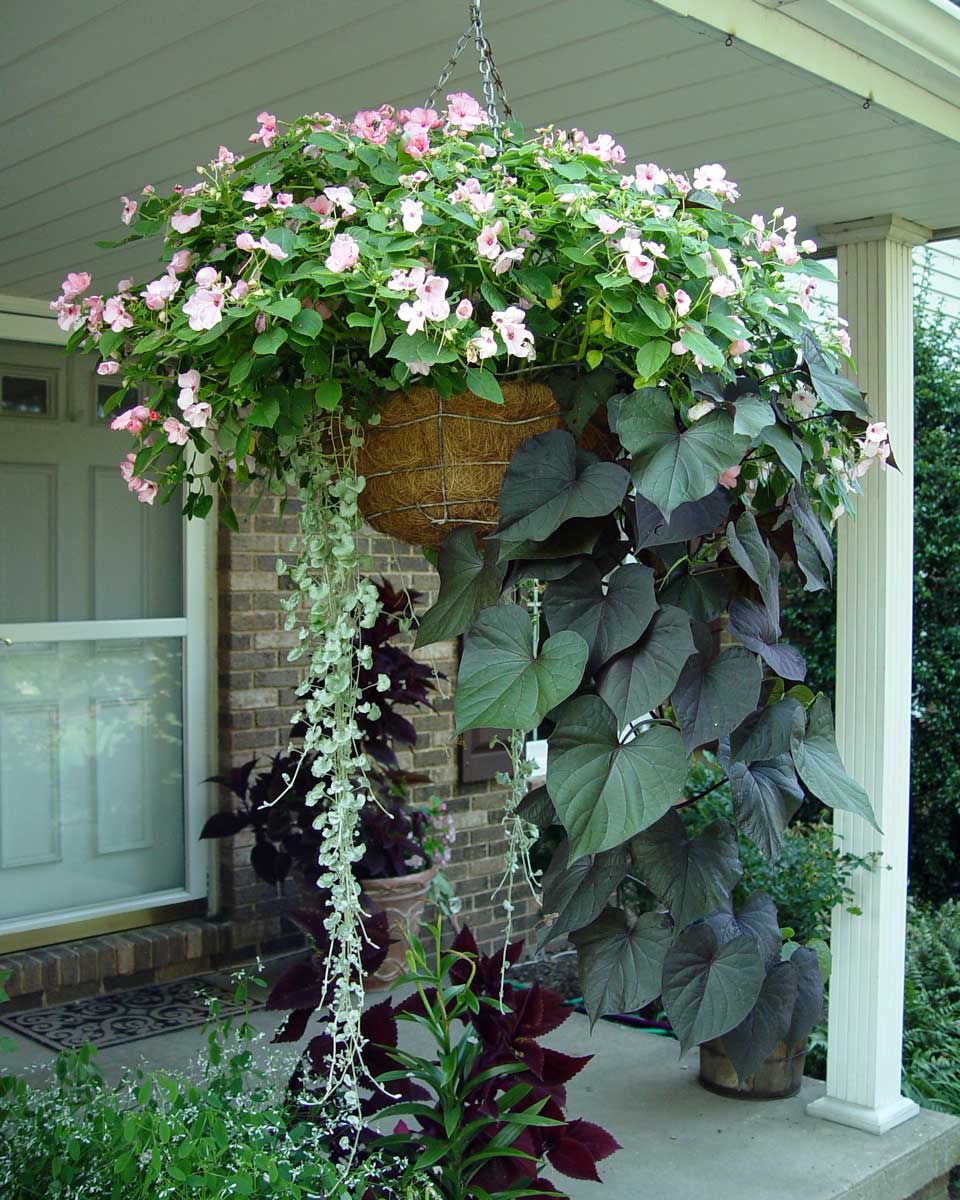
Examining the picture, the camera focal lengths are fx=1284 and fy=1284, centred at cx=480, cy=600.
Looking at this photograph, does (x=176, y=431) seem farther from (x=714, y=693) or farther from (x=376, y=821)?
(x=376, y=821)

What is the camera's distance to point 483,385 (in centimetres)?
151

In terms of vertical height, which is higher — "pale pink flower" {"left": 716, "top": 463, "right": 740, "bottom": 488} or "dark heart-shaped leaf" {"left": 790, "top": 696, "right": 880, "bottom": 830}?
"pale pink flower" {"left": 716, "top": 463, "right": 740, "bottom": 488}

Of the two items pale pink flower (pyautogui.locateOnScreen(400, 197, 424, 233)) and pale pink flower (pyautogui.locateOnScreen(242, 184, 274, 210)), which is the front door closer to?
pale pink flower (pyautogui.locateOnScreen(242, 184, 274, 210))

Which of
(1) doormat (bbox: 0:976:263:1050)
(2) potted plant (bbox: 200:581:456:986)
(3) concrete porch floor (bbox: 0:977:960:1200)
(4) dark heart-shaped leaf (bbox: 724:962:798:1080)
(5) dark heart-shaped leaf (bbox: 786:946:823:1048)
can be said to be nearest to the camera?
(4) dark heart-shaped leaf (bbox: 724:962:798:1080)

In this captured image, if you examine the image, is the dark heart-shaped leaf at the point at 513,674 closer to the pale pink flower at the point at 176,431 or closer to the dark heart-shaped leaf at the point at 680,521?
the dark heart-shaped leaf at the point at 680,521

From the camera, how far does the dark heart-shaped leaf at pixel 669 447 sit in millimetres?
1491

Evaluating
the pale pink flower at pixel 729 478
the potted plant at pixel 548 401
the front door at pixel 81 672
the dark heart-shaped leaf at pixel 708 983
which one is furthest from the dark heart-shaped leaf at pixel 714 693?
the front door at pixel 81 672

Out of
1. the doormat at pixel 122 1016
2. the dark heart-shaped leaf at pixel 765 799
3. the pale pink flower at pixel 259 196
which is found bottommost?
the doormat at pixel 122 1016

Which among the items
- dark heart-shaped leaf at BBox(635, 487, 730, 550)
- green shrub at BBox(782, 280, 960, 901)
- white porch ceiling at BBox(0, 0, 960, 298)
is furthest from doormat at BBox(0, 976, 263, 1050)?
green shrub at BBox(782, 280, 960, 901)

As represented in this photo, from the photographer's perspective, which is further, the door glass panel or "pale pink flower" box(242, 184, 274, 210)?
the door glass panel

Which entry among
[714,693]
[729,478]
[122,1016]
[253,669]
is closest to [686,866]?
[714,693]

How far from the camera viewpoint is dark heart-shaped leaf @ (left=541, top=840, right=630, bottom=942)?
1688mm

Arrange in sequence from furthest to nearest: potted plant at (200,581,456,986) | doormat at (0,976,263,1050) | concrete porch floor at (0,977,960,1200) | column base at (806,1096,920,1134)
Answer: potted plant at (200,581,456,986)
doormat at (0,976,263,1050)
column base at (806,1096,920,1134)
concrete porch floor at (0,977,960,1200)

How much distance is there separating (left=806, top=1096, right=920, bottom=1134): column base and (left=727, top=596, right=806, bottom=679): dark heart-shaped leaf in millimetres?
1897
